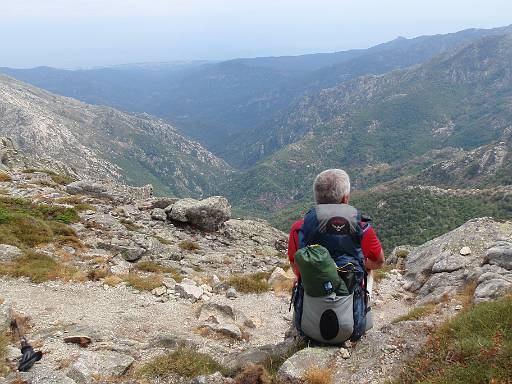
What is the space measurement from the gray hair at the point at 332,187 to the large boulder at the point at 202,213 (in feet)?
79.4

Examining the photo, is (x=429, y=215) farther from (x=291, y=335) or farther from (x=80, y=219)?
→ (x=291, y=335)

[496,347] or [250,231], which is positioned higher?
[496,347]

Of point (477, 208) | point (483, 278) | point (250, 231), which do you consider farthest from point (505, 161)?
point (483, 278)

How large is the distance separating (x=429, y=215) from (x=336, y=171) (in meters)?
129

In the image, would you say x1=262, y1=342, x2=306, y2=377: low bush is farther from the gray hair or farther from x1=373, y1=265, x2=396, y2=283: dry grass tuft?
x1=373, y1=265, x2=396, y2=283: dry grass tuft

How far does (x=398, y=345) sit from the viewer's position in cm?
823

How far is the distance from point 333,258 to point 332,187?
138 centimetres

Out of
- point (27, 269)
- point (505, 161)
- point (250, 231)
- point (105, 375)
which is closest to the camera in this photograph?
point (105, 375)

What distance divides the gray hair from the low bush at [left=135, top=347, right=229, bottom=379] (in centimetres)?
426

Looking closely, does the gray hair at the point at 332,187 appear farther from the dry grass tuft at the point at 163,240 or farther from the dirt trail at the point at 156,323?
the dry grass tuft at the point at 163,240

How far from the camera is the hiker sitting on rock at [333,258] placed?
754cm

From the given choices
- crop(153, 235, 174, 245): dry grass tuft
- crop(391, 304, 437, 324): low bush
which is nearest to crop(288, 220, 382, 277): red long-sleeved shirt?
crop(391, 304, 437, 324): low bush

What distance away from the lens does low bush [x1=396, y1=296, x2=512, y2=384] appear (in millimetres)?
6238

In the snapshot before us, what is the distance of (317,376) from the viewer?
7.40m
